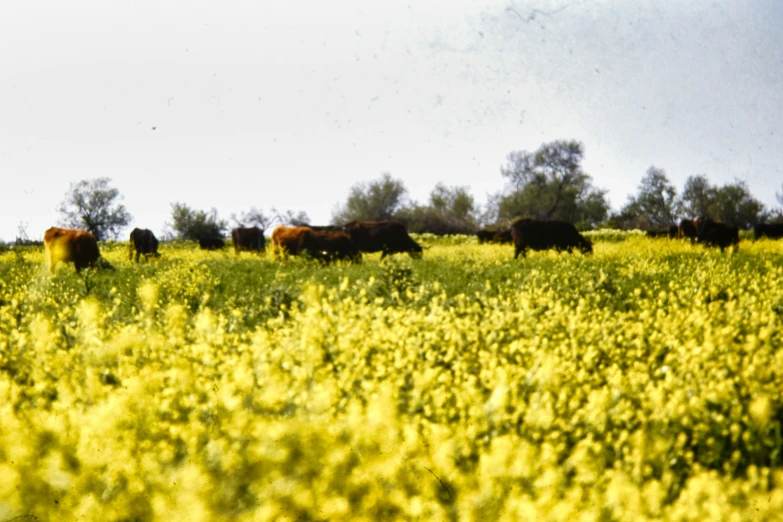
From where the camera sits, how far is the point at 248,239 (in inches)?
1277

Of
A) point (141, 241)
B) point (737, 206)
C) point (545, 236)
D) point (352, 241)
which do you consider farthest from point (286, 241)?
point (737, 206)

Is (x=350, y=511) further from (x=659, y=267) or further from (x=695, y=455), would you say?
(x=659, y=267)

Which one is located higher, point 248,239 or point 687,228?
point 248,239

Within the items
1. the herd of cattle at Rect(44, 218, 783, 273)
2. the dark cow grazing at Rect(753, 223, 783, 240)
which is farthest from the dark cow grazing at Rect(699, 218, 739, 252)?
the dark cow grazing at Rect(753, 223, 783, 240)

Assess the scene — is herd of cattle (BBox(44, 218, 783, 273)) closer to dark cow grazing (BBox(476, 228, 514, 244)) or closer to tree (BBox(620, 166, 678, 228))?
dark cow grazing (BBox(476, 228, 514, 244))

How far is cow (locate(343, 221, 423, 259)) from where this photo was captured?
2441 cm

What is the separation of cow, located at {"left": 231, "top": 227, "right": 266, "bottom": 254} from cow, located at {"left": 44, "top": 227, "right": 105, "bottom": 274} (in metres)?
14.8

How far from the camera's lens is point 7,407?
11.7ft

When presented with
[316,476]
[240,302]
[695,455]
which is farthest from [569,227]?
[316,476]

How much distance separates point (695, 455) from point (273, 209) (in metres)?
47.3

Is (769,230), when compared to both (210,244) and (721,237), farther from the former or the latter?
(210,244)

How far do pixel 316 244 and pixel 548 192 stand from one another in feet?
147

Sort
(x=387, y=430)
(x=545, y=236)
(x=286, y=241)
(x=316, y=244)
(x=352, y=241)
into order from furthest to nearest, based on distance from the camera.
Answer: (x=545, y=236), (x=286, y=241), (x=316, y=244), (x=352, y=241), (x=387, y=430)

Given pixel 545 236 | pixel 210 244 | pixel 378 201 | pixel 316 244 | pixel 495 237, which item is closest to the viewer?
pixel 316 244
